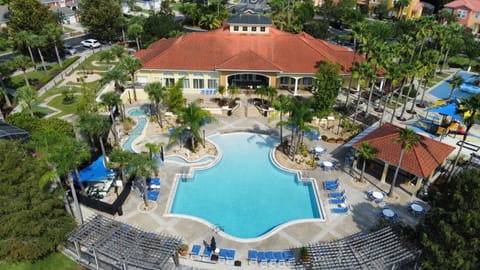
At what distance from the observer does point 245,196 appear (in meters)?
32.8

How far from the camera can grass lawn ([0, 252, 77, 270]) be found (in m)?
24.5

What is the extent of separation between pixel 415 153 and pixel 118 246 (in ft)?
87.7

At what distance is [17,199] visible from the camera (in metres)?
23.7

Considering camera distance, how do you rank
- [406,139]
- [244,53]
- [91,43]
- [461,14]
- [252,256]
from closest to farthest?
[252,256] < [406,139] < [244,53] < [91,43] < [461,14]

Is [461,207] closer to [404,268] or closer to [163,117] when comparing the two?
[404,268]

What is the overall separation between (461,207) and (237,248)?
1510 centimetres

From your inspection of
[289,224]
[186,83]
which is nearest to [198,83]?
[186,83]

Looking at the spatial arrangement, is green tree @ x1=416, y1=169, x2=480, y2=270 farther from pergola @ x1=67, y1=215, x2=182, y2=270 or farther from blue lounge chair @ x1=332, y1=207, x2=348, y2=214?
pergola @ x1=67, y1=215, x2=182, y2=270

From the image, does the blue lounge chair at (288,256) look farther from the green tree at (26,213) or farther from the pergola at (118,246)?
the green tree at (26,213)

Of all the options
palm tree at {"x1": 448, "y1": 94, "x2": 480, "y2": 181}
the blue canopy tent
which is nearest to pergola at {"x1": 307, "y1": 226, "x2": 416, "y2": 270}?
palm tree at {"x1": 448, "y1": 94, "x2": 480, "y2": 181}

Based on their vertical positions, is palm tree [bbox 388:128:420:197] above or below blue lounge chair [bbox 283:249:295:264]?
above

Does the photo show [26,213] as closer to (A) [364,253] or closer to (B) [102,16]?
(A) [364,253]

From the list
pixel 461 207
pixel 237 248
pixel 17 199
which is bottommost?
pixel 237 248

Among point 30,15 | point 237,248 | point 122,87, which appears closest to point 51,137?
point 237,248
